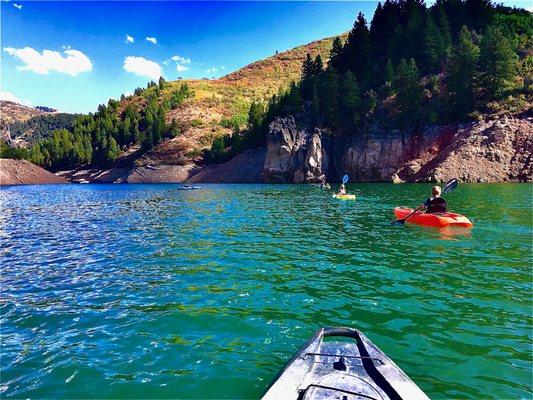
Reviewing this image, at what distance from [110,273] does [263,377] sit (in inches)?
328

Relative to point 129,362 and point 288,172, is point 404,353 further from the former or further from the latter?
point 288,172

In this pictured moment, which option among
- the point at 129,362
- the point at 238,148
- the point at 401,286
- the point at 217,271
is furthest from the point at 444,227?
the point at 238,148

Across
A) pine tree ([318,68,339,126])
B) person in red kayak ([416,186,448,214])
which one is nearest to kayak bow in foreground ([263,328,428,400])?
person in red kayak ([416,186,448,214])

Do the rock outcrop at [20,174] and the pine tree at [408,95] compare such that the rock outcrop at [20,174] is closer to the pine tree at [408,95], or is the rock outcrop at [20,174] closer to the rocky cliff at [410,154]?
the rocky cliff at [410,154]

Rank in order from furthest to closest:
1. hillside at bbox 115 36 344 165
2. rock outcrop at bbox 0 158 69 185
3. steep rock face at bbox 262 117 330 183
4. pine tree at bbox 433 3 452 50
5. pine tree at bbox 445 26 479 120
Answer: hillside at bbox 115 36 344 165 < rock outcrop at bbox 0 158 69 185 < pine tree at bbox 433 3 452 50 < steep rock face at bbox 262 117 330 183 < pine tree at bbox 445 26 479 120

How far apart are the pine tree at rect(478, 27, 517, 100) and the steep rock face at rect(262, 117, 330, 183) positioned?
96.3ft

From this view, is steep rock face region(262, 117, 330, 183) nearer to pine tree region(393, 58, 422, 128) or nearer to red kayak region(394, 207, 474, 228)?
pine tree region(393, 58, 422, 128)

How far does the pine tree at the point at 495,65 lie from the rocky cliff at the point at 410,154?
5.78m

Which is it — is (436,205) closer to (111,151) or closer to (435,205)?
(435,205)

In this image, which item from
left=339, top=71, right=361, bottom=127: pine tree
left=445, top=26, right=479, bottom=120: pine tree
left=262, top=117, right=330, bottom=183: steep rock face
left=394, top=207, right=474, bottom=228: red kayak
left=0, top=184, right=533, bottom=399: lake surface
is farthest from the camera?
left=262, top=117, right=330, bottom=183: steep rock face

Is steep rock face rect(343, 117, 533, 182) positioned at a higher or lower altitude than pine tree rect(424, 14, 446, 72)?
lower

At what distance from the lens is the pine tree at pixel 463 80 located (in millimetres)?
62844

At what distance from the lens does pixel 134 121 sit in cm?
14000

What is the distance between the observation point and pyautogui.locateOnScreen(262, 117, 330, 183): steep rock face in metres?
74.4
